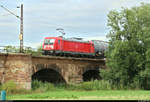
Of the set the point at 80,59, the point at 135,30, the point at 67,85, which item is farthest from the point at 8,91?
the point at 135,30

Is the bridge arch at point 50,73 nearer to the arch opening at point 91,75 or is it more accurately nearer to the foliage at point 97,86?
the foliage at point 97,86

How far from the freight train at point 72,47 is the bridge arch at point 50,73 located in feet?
9.11

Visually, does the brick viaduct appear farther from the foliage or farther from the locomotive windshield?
the locomotive windshield

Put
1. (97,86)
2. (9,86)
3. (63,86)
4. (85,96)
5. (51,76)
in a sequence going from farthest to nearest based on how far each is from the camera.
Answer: (51,76) < (63,86) < (97,86) < (9,86) < (85,96)

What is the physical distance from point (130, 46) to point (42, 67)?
36.0ft

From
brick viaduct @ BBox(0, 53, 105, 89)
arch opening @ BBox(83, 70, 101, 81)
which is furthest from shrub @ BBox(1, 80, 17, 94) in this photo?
arch opening @ BBox(83, 70, 101, 81)

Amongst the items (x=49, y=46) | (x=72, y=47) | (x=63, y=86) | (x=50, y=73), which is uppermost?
(x=49, y=46)

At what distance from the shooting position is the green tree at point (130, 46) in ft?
127

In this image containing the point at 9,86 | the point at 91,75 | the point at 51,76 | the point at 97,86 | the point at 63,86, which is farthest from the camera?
the point at 91,75

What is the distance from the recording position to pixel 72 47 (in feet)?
150

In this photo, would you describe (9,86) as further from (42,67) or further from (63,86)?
(63,86)

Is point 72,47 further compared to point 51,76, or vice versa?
point 72,47

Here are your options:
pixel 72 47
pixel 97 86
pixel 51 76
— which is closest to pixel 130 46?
pixel 97 86

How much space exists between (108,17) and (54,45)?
8017 mm
